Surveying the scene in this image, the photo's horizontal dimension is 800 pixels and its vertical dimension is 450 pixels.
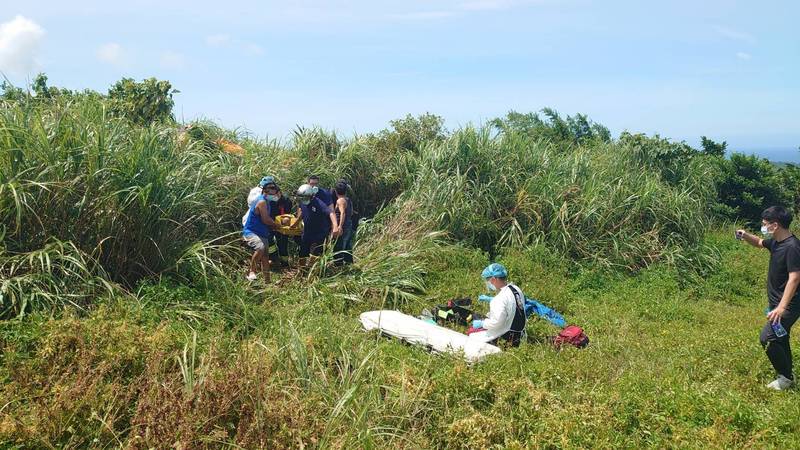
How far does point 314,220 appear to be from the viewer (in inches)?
314

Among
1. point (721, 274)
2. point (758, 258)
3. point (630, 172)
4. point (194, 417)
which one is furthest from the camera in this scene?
point (630, 172)

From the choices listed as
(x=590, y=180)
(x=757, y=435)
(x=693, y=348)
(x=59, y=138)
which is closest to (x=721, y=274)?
(x=590, y=180)

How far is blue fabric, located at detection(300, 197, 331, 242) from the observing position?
26.1 feet

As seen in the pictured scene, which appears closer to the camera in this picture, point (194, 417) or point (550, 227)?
point (194, 417)

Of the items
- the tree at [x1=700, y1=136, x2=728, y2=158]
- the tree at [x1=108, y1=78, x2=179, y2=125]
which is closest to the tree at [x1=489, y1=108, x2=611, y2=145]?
the tree at [x1=700, y1=136, x2=728, y2=158]

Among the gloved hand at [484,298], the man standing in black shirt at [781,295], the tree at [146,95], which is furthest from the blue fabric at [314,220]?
the tree at [146,95]

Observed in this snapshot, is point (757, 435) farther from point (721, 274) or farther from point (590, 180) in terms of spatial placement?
point (590, 180)

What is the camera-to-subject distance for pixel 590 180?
10172mm

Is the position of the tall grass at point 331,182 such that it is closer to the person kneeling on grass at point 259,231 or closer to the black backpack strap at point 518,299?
the person kneeling on grass at point 259,231

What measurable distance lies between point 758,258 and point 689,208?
1.34 meters

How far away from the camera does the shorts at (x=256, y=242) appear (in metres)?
7.16

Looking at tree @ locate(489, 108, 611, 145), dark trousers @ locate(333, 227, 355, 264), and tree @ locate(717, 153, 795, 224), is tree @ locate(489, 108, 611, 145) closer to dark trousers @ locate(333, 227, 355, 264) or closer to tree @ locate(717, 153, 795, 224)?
tree @ locate(717, 153, 795, 224)

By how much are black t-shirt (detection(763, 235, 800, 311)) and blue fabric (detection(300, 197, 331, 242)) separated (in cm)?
504

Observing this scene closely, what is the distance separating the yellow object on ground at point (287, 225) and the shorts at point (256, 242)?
0.50m
